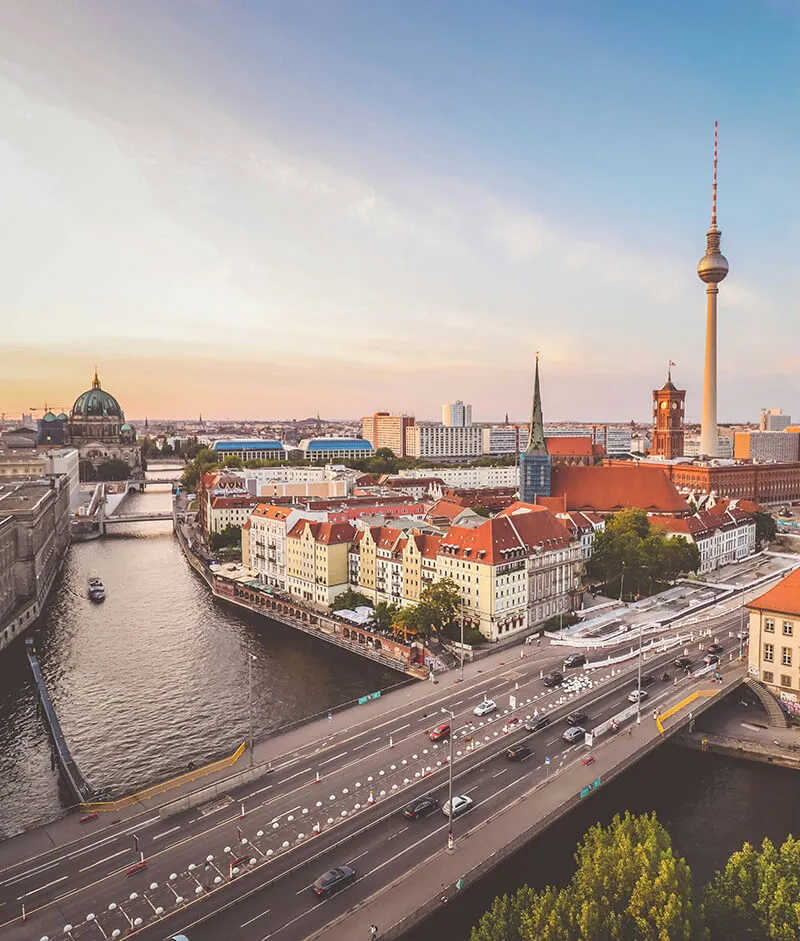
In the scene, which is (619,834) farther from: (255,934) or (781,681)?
(781,681)

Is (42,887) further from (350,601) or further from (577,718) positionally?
(350,601)

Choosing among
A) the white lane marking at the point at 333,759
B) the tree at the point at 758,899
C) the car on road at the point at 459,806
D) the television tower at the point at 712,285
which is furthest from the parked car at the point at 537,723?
the television tower at the point at 712,285

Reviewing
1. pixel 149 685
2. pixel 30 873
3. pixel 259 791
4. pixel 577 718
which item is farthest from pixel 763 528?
pixel 30 873

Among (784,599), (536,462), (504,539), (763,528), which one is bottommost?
(763,528)

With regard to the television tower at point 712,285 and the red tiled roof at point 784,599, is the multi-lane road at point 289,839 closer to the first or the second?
the red tiled roof at point 784,599

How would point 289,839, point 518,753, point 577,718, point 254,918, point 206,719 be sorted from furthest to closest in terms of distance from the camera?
1. point 206,719
2. point 577,718
3. point 518,753
4. point 289,839
5. point 254,918

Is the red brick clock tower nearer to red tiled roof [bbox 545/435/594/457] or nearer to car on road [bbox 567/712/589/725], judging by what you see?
red tiled roof [bbox 545/435/594/457]
